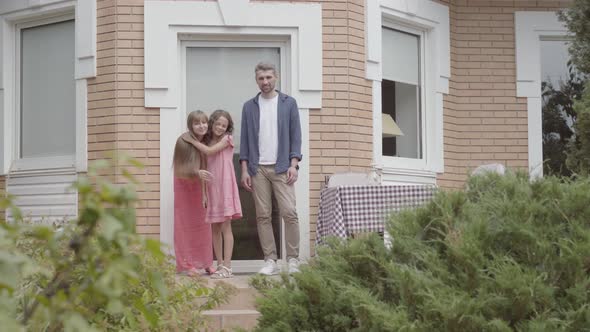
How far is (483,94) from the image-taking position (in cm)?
1134

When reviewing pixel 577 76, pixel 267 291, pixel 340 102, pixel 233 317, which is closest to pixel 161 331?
pixel 267 291

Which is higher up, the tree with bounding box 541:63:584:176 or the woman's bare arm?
the tree with bounding box 541:63:584:176

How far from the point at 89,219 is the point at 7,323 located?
180 millimetres

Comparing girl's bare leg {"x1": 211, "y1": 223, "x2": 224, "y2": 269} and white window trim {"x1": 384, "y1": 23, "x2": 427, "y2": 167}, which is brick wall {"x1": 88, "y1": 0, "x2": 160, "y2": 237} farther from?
white window trim {"x1": 384, "y1": 23, "x2": 427, "y2": 167}

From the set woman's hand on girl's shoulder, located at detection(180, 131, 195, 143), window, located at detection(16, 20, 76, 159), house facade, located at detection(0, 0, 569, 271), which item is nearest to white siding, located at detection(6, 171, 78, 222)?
house facade, located at detection(0, 0, 569, 271)

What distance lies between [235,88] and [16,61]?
2353 millimetres

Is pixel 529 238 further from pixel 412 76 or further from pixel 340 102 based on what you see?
pixel 412 76

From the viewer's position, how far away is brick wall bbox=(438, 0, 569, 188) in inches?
445

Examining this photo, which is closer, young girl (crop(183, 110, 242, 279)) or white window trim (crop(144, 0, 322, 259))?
young girl (crop(183, 110, 242, 279))

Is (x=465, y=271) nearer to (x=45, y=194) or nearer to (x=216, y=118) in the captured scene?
(x=216, y=118)

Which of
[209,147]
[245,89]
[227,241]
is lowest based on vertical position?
[227,241]

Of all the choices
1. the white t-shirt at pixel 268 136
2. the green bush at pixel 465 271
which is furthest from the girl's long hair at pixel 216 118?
the green bush at pixel 465 271

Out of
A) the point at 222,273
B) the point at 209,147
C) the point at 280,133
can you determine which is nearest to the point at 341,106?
the point at 280,133

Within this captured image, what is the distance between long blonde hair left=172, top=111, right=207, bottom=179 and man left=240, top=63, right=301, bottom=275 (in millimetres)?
397
